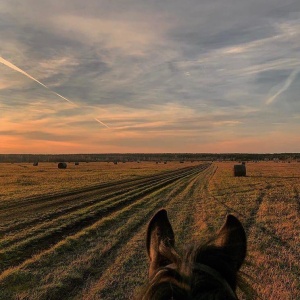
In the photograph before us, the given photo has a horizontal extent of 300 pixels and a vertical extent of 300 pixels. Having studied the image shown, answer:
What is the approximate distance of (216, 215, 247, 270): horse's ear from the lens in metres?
1.96

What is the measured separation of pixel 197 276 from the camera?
167 centimetres

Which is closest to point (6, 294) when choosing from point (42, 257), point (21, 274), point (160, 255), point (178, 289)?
point (21, 274)

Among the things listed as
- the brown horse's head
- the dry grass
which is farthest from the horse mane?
the dry grass

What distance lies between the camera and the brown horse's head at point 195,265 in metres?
1.62

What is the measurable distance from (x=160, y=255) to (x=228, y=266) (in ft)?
1.31

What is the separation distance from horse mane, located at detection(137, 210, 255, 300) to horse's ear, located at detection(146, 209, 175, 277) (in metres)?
0.03

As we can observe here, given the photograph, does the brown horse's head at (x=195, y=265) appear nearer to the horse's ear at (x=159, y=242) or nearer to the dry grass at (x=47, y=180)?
the horse's ear at (x=159, y=242)

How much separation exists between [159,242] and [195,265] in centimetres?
40

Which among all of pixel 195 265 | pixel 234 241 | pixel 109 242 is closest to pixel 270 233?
pixel 109 242

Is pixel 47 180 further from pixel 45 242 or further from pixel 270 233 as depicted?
pixel 270 233

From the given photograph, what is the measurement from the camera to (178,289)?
1604 millimetres

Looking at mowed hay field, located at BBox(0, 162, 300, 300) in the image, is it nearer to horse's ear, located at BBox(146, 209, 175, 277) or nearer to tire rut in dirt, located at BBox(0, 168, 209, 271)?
tire rut in dirt, located at BBox(0, 168, 209, 271)

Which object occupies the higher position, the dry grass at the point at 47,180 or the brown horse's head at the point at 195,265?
the brown horse's head at the point at 195,265

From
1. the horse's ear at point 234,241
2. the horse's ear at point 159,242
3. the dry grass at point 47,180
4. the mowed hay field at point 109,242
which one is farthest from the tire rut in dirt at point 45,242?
the dry grass at point 47,180
